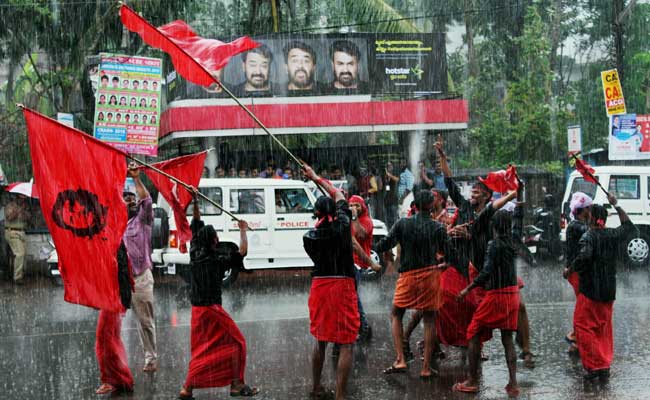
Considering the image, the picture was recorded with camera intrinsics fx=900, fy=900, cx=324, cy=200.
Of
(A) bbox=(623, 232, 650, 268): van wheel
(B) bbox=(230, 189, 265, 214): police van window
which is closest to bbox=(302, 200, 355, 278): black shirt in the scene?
(B) bbox=(230, 189, 265, 214): police van window

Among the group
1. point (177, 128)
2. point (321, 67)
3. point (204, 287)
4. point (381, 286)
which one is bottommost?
point (381, 286)

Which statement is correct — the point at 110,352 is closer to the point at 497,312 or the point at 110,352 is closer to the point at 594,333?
the point at 497,312

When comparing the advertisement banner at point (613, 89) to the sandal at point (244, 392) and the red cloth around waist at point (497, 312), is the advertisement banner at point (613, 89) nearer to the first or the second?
the red cloth around waist at point (497, 312)

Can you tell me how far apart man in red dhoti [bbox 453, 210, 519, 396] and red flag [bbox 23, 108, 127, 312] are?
9.36 feet

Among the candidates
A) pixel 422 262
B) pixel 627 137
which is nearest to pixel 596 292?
pixel 422 262

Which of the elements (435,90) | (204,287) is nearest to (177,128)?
(435,90)

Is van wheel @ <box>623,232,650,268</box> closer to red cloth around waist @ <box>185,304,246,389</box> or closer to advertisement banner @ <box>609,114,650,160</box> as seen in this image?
advertisement banner @ <box>609,114,650,160</box>

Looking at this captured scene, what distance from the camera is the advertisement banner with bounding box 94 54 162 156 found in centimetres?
1744

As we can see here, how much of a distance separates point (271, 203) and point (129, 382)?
812 centimetres

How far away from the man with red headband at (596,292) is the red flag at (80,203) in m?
3.89

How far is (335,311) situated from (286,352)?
251 cm

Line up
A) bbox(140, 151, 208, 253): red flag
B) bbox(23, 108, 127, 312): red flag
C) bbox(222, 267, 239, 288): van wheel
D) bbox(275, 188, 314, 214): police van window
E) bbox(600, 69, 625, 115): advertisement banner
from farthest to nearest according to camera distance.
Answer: bbox(600, 69, 625, 115): advertisement banner < bbox(275, 188, 314, 214): police van window < bbox(222, 267, 239, 288): van wheel < bbox(140, 151, 208, 253): red flag < bbox(23, 108, 127, 312): red flag

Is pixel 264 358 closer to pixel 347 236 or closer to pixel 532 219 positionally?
pixel 347 236

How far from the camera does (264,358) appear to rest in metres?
9.04
